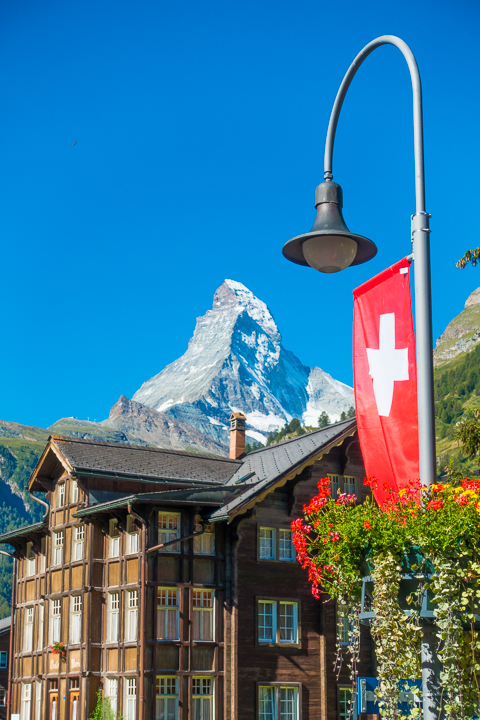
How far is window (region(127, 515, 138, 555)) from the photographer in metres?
33.0

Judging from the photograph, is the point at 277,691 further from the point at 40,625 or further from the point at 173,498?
the point at 40,625

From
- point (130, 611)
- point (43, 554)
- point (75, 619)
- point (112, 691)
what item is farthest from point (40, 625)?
point (130, 611)

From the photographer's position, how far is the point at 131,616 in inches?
1276

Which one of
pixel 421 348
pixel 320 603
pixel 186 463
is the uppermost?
pixel 186 463

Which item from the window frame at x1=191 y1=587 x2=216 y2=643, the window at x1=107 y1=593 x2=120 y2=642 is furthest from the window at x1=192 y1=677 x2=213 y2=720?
the window at x1=107 y1=593 x2=120 y2=642

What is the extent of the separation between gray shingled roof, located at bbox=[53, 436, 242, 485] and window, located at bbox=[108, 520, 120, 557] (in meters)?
2.10

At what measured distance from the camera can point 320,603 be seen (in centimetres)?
3456

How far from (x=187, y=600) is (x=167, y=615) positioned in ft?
2.95

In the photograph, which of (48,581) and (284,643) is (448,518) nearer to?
(284,643)

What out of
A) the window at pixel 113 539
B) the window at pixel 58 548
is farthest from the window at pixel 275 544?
the window at pixel 58 548

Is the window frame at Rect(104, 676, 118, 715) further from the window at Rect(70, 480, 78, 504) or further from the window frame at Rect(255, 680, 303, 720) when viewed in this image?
the window at Rect(70, 480, 78, 504)

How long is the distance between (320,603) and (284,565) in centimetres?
214

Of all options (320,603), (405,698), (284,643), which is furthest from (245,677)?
(405,698)

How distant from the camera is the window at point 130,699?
31.1 metres
